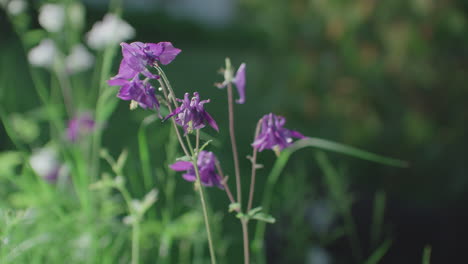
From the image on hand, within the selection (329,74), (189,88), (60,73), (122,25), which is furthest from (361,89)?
(189,88)

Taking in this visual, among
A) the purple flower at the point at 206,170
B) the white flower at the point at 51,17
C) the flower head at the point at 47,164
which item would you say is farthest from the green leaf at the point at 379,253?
the white flower at the point at 51,17

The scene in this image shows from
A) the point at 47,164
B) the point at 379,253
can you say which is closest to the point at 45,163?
the point at 47,164

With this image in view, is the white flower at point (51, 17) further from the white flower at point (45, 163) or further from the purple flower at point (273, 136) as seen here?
the purple flower at point (273, 136)

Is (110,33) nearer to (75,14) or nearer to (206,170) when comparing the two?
(75,14)

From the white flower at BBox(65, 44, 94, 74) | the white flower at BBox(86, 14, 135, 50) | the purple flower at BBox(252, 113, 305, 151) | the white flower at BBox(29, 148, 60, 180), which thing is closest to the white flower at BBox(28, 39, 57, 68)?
the white flower at BBox(65, 44, 94, 74)

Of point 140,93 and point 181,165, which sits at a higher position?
→ point 140,93

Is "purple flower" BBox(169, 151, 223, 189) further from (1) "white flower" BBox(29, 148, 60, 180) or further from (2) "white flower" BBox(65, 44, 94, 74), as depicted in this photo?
(2) "white flower" BBox(65, 44, 94, 74)
